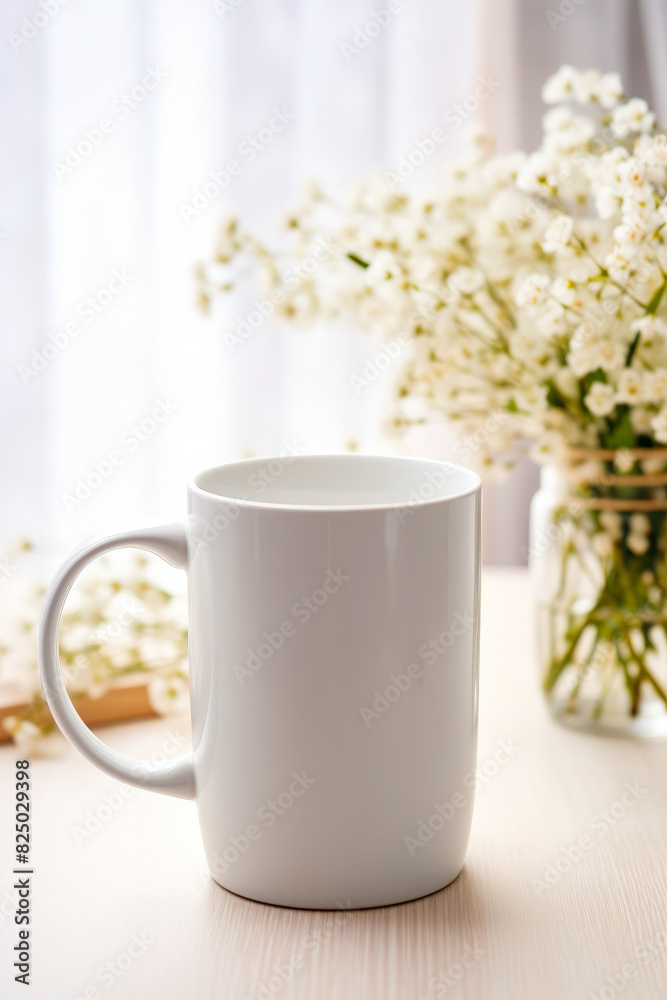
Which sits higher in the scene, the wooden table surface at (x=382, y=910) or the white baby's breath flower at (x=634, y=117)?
the white baby's breath flower at (x=634, y=117)

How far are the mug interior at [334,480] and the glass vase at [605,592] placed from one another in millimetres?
180

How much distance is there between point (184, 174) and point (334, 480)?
3.29 ft

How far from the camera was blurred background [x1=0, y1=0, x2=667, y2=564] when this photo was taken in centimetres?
137

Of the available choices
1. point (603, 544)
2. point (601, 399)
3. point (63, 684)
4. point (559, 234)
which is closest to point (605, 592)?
point (603, 544)

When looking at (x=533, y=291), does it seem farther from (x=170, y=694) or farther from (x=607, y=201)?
(x=170, y=694)

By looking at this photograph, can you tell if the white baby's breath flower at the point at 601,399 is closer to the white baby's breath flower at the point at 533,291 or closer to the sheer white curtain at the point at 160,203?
the white baby's breath flower at the point at 533,291

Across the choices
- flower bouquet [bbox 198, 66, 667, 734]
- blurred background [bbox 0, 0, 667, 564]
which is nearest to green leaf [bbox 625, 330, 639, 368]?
flower bouquet [bbox 198, 66, 667, 734]

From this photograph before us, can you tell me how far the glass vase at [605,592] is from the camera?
69cm

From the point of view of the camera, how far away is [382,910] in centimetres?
47

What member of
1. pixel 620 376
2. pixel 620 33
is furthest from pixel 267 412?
pixel 620 376

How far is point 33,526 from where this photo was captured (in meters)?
1.48

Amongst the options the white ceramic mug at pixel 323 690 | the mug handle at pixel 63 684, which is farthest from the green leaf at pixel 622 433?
the mug handle at pixel 63 684

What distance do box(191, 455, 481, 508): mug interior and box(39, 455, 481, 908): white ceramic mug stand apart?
0.07 metres

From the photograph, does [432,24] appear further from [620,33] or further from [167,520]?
[167,520]
